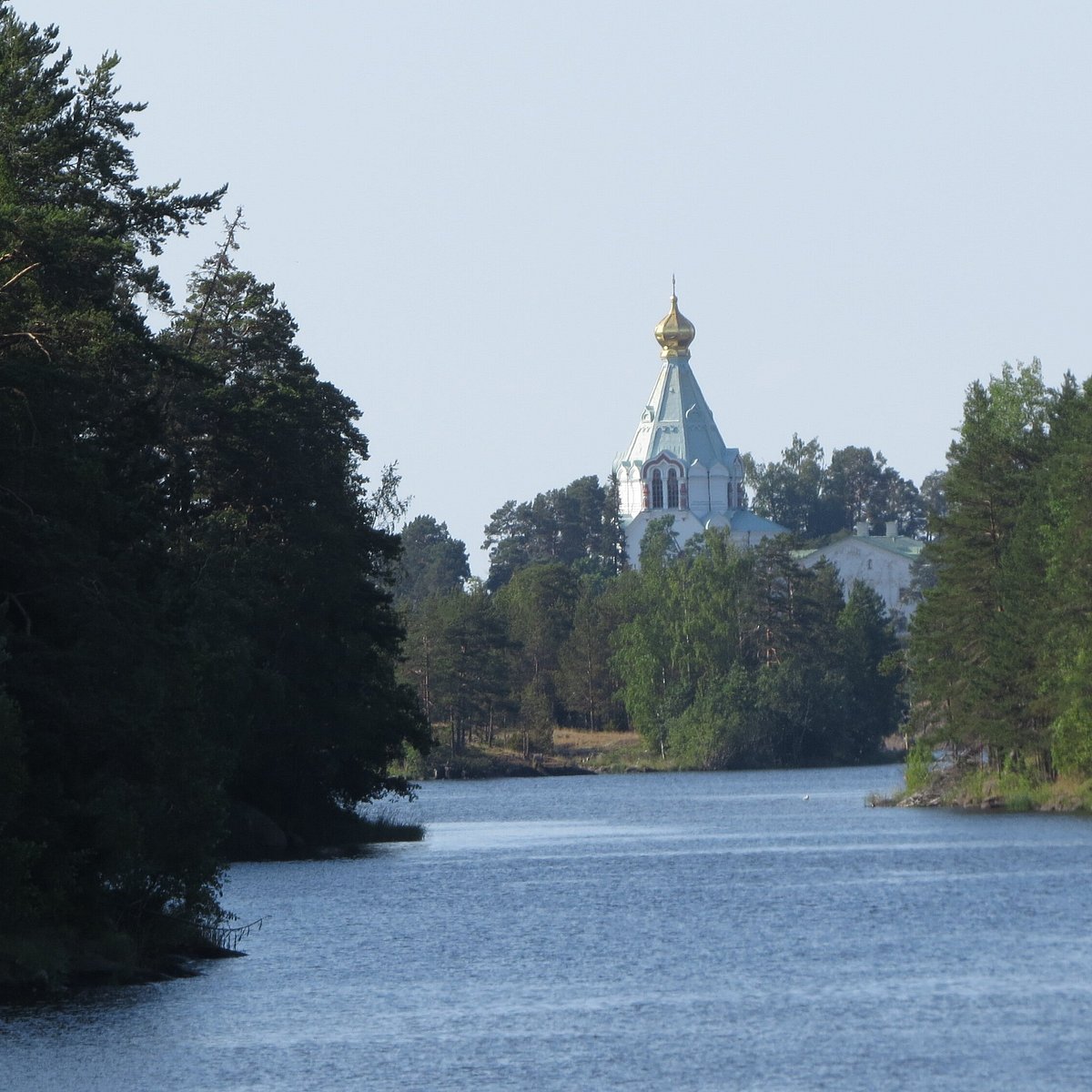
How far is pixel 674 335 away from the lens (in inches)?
7323

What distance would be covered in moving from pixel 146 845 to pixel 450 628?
8319 centimetres

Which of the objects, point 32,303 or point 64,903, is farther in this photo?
point 32,303

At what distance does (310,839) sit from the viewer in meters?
52.8

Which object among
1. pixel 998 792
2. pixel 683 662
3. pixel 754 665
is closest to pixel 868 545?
pixel 754 665

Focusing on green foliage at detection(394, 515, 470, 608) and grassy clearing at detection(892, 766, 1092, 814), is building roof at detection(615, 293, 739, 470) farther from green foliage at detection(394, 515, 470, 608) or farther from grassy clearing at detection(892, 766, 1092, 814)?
grassy clearing at detection(892, 766, 1092, 814)

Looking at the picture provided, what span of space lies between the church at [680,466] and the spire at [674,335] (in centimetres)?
7

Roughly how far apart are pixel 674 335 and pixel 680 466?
11396 mm

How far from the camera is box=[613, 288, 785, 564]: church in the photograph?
600ft

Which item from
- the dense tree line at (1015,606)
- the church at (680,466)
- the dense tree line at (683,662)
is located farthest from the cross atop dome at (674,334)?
the dense tree line at (1015,606)

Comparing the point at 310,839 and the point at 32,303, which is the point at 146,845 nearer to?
the point at 32,303

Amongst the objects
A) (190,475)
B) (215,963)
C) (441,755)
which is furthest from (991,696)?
(441,755)

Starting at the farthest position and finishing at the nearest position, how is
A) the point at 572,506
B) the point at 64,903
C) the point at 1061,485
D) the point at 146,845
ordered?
the point at 572,506 → the point at 1061,485 → the point at 146,845 → the point at 64,903

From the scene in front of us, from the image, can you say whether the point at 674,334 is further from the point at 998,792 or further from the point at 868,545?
the point at 998,792

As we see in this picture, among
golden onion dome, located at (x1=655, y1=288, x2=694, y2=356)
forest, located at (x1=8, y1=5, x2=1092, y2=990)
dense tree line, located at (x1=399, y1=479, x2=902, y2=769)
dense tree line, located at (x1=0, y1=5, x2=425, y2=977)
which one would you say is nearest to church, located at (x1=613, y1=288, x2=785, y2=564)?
golden onion dome, located at (x1=655, y1=288, x2=694, y2=356)
